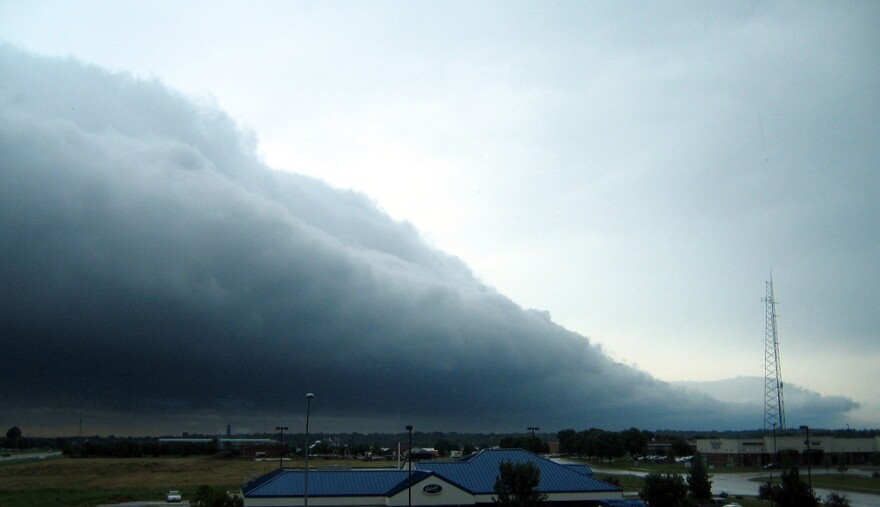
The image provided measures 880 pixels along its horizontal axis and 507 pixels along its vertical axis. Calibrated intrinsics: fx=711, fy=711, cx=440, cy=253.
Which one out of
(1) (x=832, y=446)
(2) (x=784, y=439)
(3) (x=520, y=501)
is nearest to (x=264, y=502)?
(3) (x=520, y=501)

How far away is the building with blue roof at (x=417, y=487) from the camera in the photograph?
196 ft

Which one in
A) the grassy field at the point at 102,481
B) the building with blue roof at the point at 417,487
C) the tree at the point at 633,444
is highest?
the building with blue roof at the point at 417,487

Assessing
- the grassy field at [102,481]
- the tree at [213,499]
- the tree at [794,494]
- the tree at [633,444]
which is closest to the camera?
the tree at [213,499]

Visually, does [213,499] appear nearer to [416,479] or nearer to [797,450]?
[416,479]

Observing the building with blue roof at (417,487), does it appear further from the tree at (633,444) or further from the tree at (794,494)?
the tree at (633,444)

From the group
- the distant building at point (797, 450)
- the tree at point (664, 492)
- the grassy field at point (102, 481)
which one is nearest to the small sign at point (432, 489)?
the tree at point (664, 492)

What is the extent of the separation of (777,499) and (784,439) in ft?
323

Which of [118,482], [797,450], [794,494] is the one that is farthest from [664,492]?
[797,450]

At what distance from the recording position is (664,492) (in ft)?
197

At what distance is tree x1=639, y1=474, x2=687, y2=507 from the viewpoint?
196 ft

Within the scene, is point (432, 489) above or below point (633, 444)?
above

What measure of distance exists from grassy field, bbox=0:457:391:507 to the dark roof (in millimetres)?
37928

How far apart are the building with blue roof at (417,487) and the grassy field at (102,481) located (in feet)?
112

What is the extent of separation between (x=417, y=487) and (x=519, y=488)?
30.4 feet
